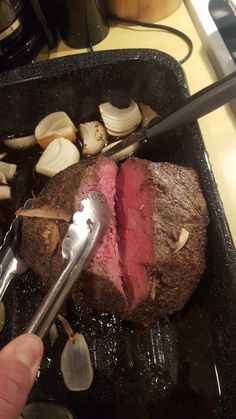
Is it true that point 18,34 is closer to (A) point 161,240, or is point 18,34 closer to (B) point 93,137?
(B) point 93,137

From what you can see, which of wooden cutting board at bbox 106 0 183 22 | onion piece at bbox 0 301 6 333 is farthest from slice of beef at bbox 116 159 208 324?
wooden cutting board at bbox 106 0 183 22

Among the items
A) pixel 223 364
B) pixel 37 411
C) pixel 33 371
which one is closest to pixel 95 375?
pixel 37 411

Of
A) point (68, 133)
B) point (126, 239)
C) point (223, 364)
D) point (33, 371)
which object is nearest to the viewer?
point (33, 371)

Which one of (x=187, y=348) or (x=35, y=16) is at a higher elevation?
(x=35, y=16)

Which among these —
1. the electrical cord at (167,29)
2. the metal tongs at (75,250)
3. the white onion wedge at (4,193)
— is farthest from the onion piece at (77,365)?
the electrical cord at (167,29)

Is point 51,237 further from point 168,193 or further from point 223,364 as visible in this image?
point 223,364
